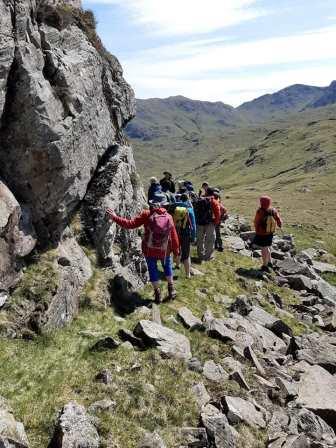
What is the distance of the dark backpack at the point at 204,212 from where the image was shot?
84.5 feet

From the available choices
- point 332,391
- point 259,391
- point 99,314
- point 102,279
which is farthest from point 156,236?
point 332,391

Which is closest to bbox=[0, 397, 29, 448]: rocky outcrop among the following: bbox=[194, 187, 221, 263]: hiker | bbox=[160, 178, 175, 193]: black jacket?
bbox=[160, 178, 175, 193]: black jacket

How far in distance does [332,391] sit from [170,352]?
16.9 feet

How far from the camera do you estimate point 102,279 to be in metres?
17.4

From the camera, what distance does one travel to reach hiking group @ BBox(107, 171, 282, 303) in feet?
58.0

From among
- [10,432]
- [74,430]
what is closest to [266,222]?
[74,430]

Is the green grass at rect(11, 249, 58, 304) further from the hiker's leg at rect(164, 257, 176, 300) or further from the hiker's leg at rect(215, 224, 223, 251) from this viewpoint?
the hiker's leg at rect(215, 224, 223, 251)

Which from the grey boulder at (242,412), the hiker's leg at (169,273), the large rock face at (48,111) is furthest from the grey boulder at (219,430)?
the large rock face at (48,111)

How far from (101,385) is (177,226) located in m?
11.3

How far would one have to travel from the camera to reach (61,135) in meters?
15.4

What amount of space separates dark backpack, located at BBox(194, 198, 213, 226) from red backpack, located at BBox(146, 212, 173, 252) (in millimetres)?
8277

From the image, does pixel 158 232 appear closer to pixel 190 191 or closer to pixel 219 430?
pixel 219 430

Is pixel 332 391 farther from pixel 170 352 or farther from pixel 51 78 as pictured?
pixel 51 78

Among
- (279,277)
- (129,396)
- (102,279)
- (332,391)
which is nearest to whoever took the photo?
(129,396)
